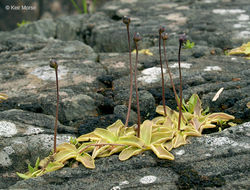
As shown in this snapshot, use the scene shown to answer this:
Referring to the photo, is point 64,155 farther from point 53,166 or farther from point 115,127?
point 115,127

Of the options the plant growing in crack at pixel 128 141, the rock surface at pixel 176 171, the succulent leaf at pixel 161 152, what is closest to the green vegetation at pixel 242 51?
the plant growing in crack at pixel 128 141

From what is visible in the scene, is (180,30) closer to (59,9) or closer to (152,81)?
(152,81)

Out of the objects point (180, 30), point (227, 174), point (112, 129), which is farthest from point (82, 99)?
point (180, 30)

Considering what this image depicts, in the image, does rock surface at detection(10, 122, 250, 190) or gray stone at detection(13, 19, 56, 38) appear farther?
gray stone at detection(13, 19, 56, 38)

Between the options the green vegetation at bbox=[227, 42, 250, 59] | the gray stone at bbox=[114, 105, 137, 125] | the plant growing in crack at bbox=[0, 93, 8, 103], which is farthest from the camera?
the green vegetation at bbox=[227, 42, 250, 59]

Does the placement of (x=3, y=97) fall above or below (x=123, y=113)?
above

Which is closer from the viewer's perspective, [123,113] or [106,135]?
[106,135]

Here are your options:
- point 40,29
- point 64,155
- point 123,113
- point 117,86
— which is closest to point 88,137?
point 64,155

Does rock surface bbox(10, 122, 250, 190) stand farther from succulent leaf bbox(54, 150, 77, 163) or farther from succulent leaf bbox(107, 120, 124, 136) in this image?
succulent leaf bbox(107, 120, 124, 136)

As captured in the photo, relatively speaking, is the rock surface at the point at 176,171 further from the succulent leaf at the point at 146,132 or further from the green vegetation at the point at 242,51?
the green vegetation at the point at 242,51

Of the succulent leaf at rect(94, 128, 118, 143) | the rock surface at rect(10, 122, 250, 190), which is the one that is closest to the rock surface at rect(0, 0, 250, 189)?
the rock surface at rect(10, 122, 250, 190)
